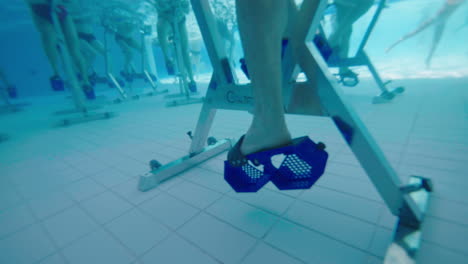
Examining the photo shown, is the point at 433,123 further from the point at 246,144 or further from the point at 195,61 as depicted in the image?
the point at 195,61

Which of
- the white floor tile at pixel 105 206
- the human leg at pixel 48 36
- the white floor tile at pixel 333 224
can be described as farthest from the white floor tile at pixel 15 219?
the human leg at pixel 48 36

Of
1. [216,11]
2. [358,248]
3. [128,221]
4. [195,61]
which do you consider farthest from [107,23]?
[195,61]

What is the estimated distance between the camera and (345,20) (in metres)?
3.00

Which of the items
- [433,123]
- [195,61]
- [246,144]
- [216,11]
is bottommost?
[433,123]

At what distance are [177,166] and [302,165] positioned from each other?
2.69ft

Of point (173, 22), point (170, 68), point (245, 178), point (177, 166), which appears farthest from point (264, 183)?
point (170, 68)

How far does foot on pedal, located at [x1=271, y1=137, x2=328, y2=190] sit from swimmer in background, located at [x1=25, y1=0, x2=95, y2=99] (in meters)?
3.64

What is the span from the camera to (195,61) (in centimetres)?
1338

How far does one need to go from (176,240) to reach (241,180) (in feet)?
1.10

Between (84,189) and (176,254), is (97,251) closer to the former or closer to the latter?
(176,254)

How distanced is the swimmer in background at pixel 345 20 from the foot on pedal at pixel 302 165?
2694 millimetres

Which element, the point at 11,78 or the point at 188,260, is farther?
the point at 11,78

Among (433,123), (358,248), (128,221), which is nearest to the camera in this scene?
(358,248)

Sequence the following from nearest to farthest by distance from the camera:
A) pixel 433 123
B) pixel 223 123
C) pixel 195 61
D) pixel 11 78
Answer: pixel 433 123 → pixel 223 123 → pixel 11 78 → pixel 195 61
